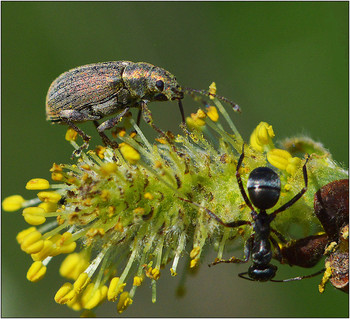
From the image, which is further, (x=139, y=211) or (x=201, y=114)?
(x=201, y=114)

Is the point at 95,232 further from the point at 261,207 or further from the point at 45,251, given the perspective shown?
the point at 261,207

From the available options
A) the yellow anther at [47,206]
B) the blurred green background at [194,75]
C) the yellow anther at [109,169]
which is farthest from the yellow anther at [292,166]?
the blurred green background at [194,75]

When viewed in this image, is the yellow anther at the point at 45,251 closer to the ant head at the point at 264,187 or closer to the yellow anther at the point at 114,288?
the yellow anther at the point at 114,288

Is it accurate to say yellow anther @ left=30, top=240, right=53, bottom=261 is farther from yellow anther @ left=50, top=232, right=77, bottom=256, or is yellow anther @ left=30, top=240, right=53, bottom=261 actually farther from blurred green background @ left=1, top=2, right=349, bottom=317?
blurred green background @ left=1, top=2, right=349, bottom=317

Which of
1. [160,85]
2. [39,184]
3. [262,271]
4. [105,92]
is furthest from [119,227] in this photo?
[160,85]

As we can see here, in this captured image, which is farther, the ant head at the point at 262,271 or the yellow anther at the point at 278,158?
the ant head at the point at 262,271
